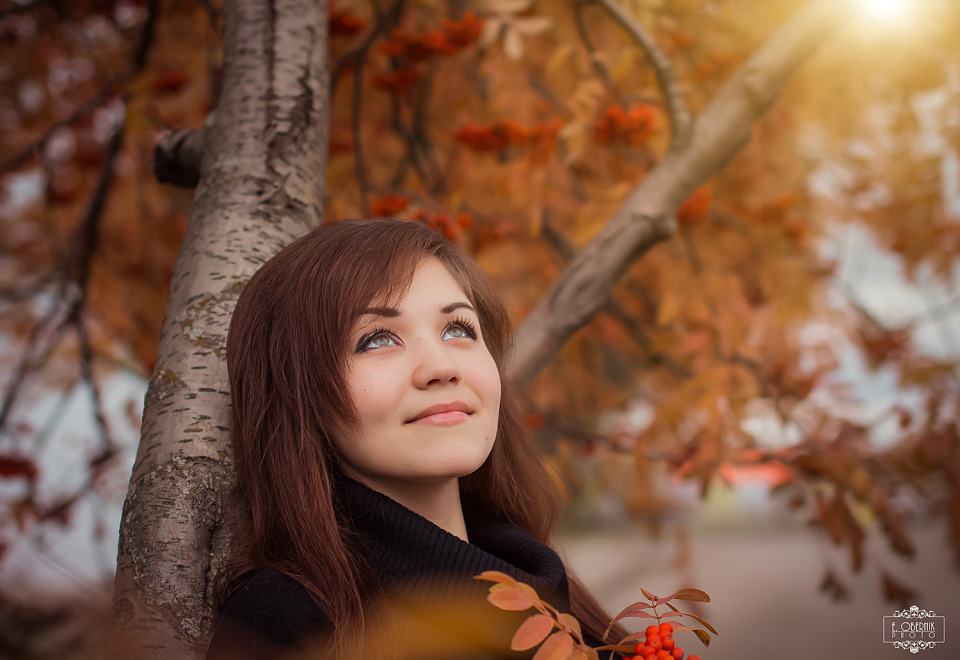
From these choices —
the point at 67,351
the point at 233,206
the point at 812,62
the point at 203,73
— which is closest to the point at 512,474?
the point at 233,206

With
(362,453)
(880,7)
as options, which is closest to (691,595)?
(362,453)

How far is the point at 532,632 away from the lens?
2.78 feet

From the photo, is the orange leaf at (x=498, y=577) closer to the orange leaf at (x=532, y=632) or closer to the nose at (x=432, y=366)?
the orange leaf at (x=532, y=632)

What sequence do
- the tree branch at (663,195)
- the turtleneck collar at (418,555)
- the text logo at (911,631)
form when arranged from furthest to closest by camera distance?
1. the text logo at (911,631)
2. the tree branch at (663,195)
3. the turtleneck collar at (418,555)

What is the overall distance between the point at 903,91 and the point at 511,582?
10.6 ft

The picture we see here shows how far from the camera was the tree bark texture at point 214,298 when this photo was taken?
3.50 feet

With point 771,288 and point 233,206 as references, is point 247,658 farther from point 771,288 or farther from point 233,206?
point 771,288

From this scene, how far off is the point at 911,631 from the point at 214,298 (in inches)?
97.7

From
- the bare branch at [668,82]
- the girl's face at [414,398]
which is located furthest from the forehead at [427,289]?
the bare branch at [668,82]

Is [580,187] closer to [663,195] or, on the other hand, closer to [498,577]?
[663,195]

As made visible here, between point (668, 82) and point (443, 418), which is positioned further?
point (668, 82)

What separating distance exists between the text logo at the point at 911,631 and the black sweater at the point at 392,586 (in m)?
1.70

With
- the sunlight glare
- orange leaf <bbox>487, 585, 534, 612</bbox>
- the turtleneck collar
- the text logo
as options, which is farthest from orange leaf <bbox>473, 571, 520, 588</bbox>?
the text logo

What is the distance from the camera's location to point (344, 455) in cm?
115
